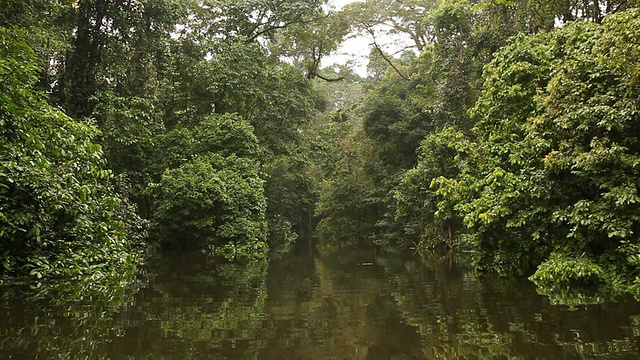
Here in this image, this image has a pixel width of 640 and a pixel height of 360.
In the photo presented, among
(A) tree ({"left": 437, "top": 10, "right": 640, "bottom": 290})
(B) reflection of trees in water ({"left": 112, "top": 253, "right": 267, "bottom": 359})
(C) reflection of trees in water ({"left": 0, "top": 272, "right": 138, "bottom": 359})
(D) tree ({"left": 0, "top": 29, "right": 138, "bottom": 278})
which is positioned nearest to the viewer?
(C) reflection of trees in water ({"left": 0, "top": 272, "right": 138, "bottom": 359})

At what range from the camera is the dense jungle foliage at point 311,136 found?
6.66m

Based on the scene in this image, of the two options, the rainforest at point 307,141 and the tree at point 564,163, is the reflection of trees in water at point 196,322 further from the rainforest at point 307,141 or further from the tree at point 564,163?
the tree at point 564,163

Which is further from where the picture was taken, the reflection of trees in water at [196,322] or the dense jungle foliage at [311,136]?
the dense jungle foliage at [311,136]

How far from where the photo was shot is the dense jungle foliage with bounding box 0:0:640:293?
666cm

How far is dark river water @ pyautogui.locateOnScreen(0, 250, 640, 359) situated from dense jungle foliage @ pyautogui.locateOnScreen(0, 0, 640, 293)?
1485mm

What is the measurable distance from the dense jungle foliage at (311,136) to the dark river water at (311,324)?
1.48 metres

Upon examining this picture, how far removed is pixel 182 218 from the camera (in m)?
15.7

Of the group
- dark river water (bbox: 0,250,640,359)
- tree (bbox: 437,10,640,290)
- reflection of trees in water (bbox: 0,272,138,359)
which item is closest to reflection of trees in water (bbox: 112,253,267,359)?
dark river water (bbox: 0,250,640,359)

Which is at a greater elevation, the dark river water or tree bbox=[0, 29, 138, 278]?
tree bbox=[0, 29, 138, 278]

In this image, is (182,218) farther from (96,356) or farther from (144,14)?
(96,356)

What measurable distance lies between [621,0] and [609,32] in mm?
4563

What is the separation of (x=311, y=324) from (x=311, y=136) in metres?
18.4

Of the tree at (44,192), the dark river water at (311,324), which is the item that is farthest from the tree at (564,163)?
the tree at (44,192)

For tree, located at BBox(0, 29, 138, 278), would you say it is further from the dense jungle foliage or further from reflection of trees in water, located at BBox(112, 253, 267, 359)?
reflection of trees in water, located at BBox(112, 253, 267, 359)
